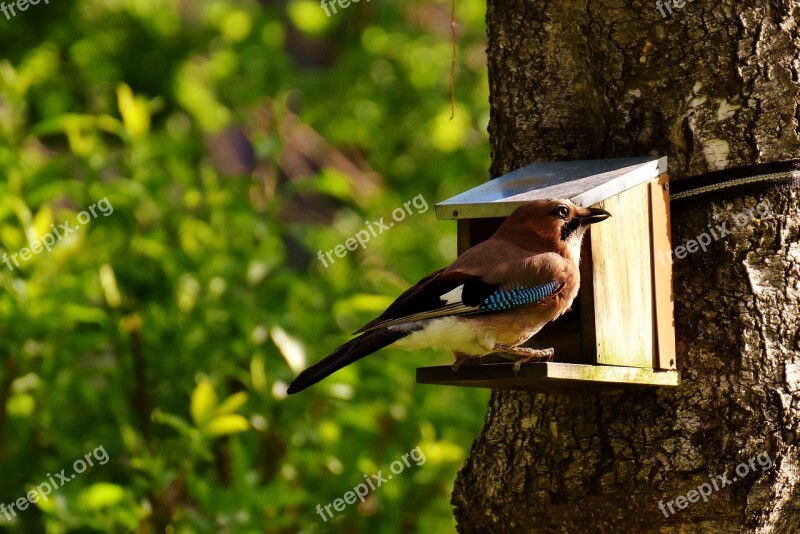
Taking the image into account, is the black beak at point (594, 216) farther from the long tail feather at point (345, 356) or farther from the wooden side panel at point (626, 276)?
the long tail feather at point (345, 356)

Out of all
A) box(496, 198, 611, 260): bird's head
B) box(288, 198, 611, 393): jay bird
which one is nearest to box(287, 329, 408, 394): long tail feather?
box(288, 198, 611, 393): jay bird

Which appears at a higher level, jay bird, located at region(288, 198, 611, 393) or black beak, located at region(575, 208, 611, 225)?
black beak, located at region(575, 208, 611, 225)

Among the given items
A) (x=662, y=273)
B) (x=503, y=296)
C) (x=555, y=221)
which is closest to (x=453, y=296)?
(x=503, y=296)

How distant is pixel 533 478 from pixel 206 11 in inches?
248

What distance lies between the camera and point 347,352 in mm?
3666

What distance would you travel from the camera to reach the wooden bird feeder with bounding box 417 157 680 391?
3.79 m

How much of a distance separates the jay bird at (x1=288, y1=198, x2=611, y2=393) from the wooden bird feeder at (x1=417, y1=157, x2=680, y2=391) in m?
0.08

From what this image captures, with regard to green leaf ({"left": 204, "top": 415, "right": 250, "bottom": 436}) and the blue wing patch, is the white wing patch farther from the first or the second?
green leaf ({"left": 204, "top": 415, "right": 250, "bottom": 436})

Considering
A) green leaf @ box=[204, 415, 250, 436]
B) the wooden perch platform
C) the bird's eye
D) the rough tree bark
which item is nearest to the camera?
the wooden perch platform

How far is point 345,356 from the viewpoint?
3646mm

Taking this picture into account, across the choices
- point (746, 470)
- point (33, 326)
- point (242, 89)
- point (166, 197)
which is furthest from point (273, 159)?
point (746, 470)

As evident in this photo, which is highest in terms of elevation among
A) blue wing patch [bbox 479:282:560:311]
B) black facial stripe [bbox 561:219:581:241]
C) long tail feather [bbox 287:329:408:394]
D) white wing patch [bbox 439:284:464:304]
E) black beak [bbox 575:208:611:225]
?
black beak [bbox 575:208:611:225]

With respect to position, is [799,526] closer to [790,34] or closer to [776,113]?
[776,113]

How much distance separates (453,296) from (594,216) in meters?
0.54
